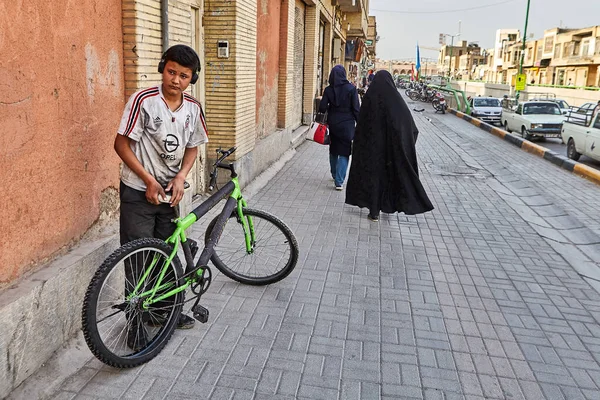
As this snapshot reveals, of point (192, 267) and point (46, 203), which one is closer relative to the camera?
point (46, 203)

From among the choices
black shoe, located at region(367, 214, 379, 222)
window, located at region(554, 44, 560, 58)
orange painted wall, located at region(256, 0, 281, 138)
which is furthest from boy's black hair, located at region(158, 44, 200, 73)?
window, located at region(554, 44, 560, 58)

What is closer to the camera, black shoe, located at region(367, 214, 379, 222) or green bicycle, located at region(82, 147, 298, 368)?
green bicycle, located at region(82, 147, 298, 368)

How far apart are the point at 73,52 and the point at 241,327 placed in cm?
213

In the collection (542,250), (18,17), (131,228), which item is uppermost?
(18,17)

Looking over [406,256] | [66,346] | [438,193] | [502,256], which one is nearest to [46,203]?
[66,346]

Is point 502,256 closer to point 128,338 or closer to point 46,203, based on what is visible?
point 128,338

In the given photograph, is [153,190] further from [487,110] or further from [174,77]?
[487,110]

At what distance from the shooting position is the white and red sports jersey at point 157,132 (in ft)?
10.5

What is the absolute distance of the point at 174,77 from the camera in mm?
3232

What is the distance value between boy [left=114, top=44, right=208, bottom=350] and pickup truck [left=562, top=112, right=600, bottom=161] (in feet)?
38.6

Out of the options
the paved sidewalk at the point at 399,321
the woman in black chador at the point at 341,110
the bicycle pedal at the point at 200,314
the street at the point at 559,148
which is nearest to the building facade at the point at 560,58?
the street at the point at 559,148

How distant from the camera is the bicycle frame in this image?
3.27m

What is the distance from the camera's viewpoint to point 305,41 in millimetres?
15562

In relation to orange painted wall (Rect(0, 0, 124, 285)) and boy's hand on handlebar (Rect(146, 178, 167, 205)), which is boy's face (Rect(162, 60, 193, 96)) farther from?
orange painted wall (Rect(0, 0, 124, 285))
